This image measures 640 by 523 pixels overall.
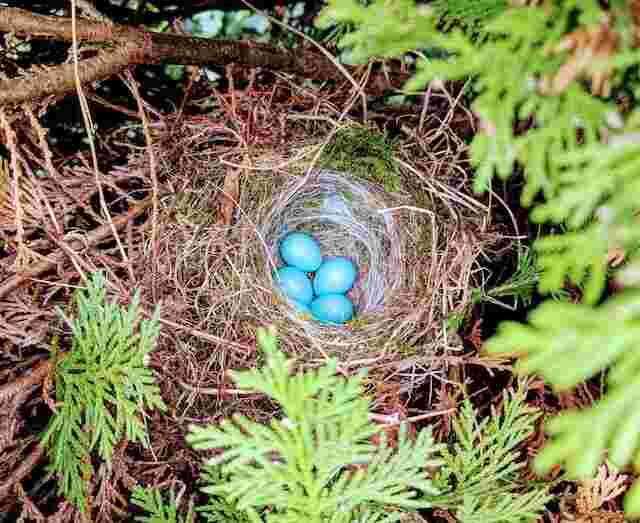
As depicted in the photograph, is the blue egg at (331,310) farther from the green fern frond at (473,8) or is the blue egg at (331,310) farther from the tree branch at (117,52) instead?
the green fern frond at (473,8)

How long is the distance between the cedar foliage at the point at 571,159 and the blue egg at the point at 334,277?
4.78ft

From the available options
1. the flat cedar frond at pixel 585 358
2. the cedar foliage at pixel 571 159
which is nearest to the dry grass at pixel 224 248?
the cedar foliage at pixel 571 159

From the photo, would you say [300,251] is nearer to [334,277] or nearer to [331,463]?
[334,277]

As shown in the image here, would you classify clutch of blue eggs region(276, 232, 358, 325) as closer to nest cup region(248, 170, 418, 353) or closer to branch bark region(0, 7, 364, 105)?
nest cup region(248, 170, 418, 353)

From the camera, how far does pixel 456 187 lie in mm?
1785

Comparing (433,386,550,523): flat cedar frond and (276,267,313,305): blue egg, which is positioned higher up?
(433,386,550,523): flat cedar frond

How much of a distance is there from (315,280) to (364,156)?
0.56 m

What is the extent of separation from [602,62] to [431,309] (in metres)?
1.09

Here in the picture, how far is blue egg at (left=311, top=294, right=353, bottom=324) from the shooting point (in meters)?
2.19

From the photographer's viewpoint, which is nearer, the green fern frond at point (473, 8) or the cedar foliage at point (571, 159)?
the cedar foliage at point (571, 159)

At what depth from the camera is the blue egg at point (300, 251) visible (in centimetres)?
222

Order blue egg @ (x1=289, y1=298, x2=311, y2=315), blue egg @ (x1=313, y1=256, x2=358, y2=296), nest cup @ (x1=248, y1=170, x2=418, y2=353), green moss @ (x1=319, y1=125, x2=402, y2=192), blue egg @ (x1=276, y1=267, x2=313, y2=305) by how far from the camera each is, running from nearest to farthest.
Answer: green moss @ (x1=319, y1=125, x2=402, y2=192)
nest cup @ (x1=248, y1=170, x2=418, y2=353)
blue egg @ (x1=289, y1=298, x2=311, y2=315)
blue egg @ (x1=276, y1=267, x2=313, y2=305)
blue egg @ (x1=313, y1=256, x2=358, y2=296)

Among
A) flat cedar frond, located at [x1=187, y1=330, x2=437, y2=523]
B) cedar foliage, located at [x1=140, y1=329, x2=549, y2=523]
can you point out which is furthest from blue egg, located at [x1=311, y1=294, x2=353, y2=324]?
flat cedar frond, located at [x1=187, y1=330, x2=437, y2=523]

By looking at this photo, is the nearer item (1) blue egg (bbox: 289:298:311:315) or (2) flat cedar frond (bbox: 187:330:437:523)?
(2) flat cedar frond (bbox: 187:330:437:523)
